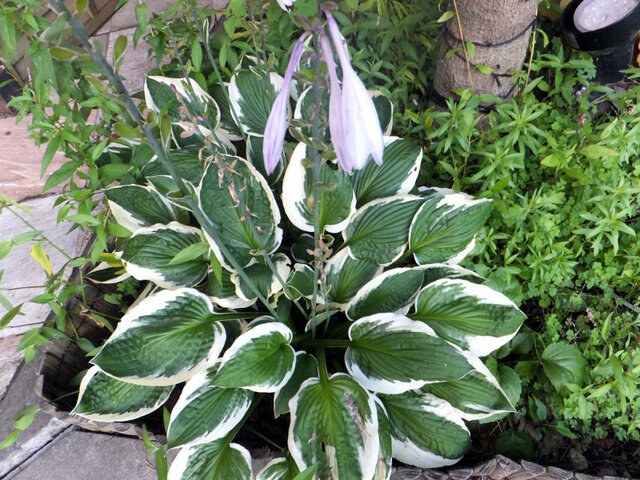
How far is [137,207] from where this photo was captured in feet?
3.94

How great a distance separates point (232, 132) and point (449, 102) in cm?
64

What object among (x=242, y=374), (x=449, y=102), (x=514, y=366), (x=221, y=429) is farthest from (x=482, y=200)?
(x=221, y=429)

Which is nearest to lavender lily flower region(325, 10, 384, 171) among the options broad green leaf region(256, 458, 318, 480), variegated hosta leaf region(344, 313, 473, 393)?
variegated hosta leaf region(344, 313, 473, 393)

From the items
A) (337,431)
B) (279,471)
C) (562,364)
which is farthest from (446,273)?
(279,471)

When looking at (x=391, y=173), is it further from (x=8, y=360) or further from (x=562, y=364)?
(x=8, y=360)

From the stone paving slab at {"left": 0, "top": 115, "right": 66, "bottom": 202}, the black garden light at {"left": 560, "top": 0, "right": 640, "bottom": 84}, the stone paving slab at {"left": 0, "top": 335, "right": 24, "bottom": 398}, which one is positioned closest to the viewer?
the black garden light at {"left": 560, "top": 0, "right": 640, "bottom": 84}

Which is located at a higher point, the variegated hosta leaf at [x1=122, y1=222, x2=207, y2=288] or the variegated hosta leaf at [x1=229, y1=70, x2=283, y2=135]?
the variegated hosta leaf at [x1=229, y1=70, x2=283, y2=135]

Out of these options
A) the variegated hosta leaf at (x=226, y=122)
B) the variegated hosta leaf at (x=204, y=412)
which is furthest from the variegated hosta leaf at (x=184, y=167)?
the variegated hosta leaf at (x=204, y=412)

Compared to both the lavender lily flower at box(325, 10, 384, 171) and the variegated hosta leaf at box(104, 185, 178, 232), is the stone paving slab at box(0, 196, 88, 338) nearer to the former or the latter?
the variegated hosta leaf at box(104, 185, 178, 232)

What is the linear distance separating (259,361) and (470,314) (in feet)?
1.52

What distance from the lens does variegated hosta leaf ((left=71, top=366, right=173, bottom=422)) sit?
3.30 feet

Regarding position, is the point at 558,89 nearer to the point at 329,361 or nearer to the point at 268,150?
the point at 329,361

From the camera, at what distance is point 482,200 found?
3.51ft

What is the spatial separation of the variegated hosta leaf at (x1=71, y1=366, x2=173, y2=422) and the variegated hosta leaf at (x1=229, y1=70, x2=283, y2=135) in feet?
2.31
